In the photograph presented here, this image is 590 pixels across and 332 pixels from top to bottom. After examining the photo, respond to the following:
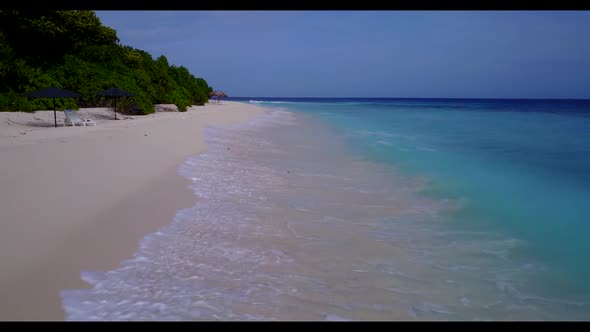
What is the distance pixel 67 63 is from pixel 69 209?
65.4 feet

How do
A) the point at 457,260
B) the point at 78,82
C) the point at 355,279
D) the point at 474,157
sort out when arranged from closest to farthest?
the point at 355,279 → the point at 457,260 → the point at 474,157 → the point at 78,82

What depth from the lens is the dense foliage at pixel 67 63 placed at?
1638 cm

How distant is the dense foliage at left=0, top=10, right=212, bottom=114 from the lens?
16.4 m

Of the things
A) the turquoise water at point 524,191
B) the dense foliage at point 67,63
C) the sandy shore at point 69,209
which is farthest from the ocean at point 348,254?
the dense foliage at point 67,63

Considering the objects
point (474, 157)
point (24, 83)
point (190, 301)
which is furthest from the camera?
point (24, 83)

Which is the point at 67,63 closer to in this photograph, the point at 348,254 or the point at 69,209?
the point at 69,209

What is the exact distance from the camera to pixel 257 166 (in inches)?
327

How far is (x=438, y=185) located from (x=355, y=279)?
5.26 m

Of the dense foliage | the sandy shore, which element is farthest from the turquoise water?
the dense foliage

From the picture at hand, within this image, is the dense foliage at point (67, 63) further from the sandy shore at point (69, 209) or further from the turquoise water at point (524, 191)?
the turquoise water at point (524, 191)
